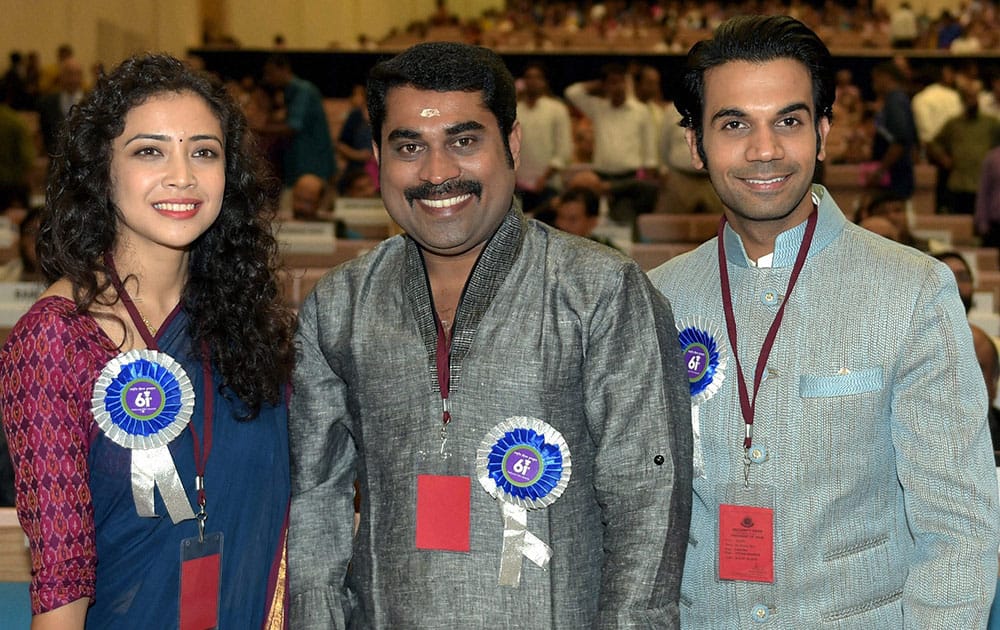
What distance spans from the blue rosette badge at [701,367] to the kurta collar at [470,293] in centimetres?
30

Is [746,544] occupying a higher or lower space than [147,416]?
lower

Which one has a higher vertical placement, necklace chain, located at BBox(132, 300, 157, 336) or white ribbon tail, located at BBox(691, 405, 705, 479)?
necklace chain, located at BBox(132, 300, 157, 336)

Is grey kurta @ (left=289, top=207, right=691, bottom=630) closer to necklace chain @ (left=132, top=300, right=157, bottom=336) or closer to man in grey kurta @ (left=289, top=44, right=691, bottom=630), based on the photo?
man in grey kurta @ (left=289, top=44, right=691, bottom=630)

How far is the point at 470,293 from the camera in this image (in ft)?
5.97

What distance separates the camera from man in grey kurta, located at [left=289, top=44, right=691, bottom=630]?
5.57ft

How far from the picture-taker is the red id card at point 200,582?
5.96 feet

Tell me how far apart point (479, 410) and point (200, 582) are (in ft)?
1.65

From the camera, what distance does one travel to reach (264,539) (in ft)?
6.23

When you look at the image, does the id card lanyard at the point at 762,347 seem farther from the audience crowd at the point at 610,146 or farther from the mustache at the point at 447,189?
the audience crowd at the point at 610,146

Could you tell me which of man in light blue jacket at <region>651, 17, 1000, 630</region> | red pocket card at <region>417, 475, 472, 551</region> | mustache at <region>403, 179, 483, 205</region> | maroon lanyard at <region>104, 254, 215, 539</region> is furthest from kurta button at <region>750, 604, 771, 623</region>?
maroon lanyard at <region>104, 254, 215, 539</region>

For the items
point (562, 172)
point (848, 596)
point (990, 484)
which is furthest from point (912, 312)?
point (562, 172)

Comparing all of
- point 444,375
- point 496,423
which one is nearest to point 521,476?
point 496,423

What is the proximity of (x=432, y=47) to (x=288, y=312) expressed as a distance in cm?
52

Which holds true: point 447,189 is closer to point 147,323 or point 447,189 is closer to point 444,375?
point 444,375
